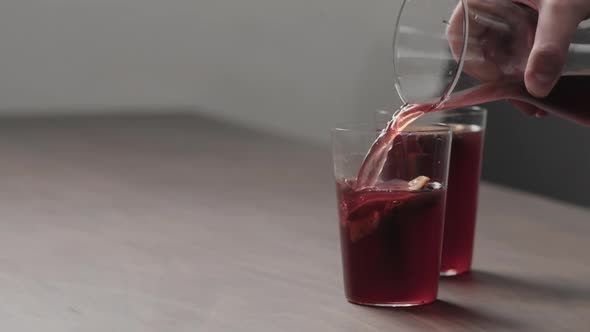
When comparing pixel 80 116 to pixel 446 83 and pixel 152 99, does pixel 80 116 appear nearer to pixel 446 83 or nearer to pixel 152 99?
pixel 152 99

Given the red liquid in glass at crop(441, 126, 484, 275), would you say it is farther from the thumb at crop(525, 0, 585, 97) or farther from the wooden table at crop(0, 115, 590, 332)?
the thumb at crop(525, 0, 585, 97)

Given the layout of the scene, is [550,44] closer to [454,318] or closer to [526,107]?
[526,107]

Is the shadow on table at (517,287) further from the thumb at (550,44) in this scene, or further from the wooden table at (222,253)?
the thumb at (550,44)

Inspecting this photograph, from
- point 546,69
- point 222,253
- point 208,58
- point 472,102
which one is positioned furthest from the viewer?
point 208,58

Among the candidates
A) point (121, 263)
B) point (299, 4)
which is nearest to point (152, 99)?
point (299, 4)

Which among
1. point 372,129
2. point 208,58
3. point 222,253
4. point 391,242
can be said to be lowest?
point 208,58

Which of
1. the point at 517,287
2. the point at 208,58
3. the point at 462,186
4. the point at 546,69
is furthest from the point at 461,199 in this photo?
the point at 208,58
